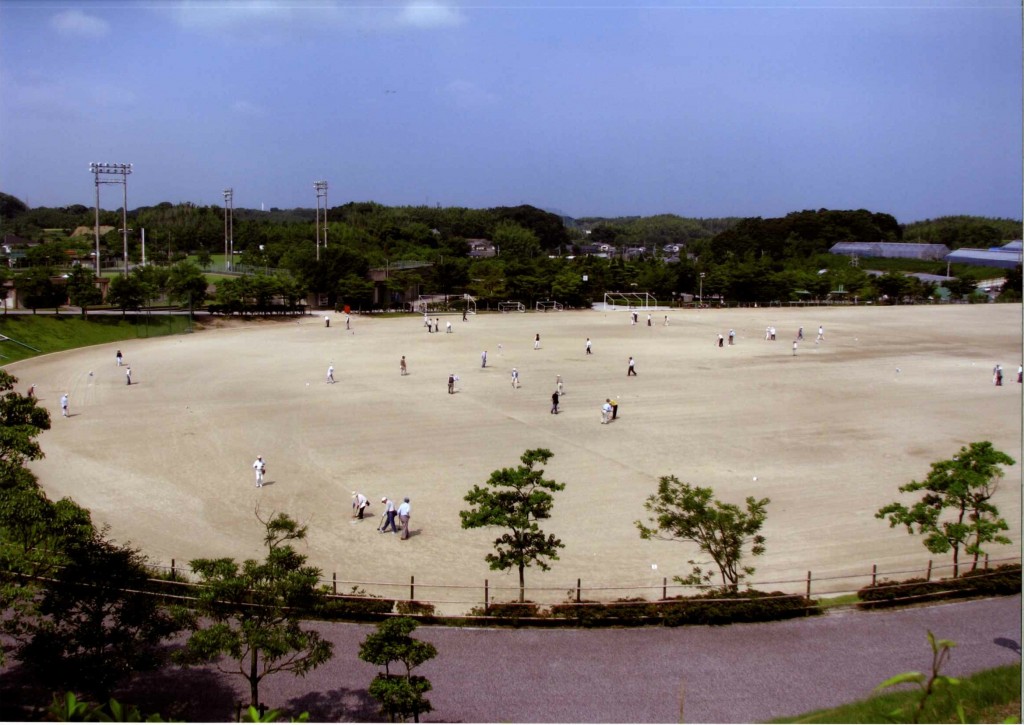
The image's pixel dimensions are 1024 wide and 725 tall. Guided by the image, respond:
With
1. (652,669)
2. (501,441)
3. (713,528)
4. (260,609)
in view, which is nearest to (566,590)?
(713,528)

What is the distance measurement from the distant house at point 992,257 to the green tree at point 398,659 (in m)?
99.5

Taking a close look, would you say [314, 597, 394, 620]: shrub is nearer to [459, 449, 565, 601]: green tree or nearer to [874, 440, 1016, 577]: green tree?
[459, 449, 565, 601]: green tree

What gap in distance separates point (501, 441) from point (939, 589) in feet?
40.8

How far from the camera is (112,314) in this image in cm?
4875

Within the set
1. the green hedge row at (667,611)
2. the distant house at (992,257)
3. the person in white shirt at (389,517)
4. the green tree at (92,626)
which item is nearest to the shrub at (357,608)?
the green hedge row at (667,611)

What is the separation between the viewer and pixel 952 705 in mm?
7758

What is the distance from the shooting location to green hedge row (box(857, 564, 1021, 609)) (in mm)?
12523

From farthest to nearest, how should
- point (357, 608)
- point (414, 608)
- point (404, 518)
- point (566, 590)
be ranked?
point (404, 518) < point (566, 590) < point (414, 608) < point (357, 608)

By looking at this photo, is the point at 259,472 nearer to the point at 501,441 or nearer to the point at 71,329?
the point at 501,441

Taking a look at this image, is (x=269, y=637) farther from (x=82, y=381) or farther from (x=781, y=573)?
(x=82, y=381)

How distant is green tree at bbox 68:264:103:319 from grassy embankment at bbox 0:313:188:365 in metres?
0.82

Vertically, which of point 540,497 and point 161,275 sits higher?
point 161,275

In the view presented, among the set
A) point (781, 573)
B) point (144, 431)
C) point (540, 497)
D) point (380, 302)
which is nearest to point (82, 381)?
point (144, 431)

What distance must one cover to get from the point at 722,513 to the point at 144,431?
17.8 m
